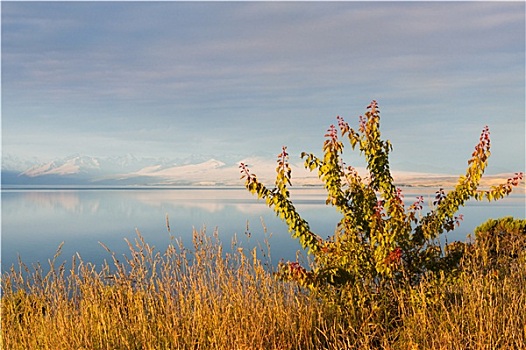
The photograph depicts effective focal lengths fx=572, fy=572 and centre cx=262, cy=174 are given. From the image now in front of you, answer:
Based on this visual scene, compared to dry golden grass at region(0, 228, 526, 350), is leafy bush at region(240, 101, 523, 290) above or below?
above

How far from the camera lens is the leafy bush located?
23.0 ft

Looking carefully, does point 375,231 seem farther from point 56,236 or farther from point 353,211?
point 56,236

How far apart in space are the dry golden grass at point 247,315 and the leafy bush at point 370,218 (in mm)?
297

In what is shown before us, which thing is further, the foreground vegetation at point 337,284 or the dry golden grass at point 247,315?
the foreground vegetation at point 337,284

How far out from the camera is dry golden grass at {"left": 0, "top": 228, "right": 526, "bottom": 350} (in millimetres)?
6301

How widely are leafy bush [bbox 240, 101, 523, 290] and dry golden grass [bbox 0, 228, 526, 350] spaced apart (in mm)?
297

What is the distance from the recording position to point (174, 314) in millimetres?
7012

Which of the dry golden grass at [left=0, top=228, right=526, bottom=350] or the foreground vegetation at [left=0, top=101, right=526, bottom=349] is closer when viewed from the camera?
the dry golden grass at [left=0, top=228, right=526, bottom=350]

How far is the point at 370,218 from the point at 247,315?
6.31 feet

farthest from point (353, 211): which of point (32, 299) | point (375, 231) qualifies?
point (32, 299)

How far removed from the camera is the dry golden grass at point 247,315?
6301 millimetres

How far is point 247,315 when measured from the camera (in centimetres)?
682

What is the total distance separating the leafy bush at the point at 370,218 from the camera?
702 centimetres

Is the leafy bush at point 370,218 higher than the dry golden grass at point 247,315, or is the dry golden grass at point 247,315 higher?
the leafy bush at point 370,218
